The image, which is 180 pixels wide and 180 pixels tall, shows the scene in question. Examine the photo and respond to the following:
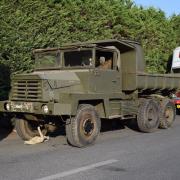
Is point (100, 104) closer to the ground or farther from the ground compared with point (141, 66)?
closer to the ground

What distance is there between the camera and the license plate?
1030 centimetres

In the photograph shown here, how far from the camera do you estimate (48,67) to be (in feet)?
39.0

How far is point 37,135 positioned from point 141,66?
402cm

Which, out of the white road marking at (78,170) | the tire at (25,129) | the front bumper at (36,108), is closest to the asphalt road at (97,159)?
the white road marking at (78,170)

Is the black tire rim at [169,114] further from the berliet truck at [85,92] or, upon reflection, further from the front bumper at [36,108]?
the front bumper at [36,108]

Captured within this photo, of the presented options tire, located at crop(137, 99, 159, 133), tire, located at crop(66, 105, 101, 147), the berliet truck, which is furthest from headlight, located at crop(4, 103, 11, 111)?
tire, located at crop(137, 99, 159, 133)

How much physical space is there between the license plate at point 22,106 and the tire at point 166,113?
191 inches

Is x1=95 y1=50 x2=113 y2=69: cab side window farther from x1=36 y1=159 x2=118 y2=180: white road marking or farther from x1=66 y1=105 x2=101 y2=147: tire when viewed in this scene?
x1=36 y1=159 x2=118 y2=180: white road marking

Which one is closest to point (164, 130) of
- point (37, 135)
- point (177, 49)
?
point (37, 135)

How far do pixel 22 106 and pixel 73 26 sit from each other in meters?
6.19

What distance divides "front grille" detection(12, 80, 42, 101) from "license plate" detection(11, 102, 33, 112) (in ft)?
0.50

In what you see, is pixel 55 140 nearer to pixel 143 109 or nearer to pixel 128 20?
pixel 143 109

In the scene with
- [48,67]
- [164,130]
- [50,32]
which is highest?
[50,32]

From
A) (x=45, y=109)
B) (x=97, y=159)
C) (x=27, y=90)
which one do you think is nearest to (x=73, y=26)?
(x=27, y=90)
